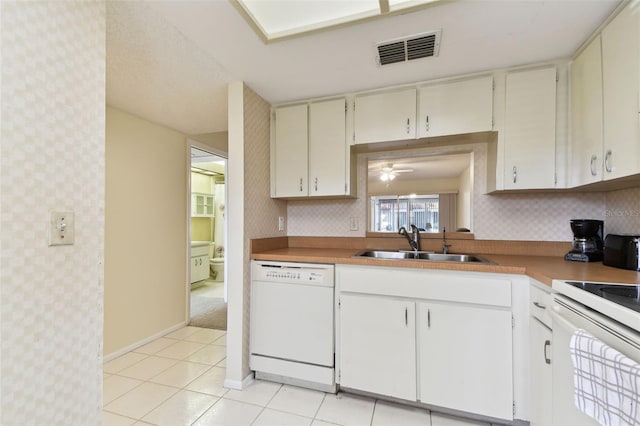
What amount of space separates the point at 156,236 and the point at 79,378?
1.99 meters

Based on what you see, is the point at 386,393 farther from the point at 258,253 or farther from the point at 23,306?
the point at 23,306

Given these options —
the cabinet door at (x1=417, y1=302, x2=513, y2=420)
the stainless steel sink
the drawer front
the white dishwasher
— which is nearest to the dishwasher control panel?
the white dishwasher

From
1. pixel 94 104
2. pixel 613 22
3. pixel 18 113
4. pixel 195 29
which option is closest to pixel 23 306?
pixel 18 113

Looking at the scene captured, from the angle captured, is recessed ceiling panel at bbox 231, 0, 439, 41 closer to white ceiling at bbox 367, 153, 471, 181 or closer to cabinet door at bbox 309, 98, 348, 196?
cabinet door at bbox 309, 98, 348, 196

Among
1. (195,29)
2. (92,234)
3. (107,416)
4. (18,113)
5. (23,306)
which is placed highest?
(195,29)

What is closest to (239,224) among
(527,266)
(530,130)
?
A: (527,266)

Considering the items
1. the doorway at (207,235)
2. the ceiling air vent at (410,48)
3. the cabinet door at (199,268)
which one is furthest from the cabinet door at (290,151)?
the cabinet door at (199,268)

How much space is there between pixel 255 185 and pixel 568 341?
2.00 m

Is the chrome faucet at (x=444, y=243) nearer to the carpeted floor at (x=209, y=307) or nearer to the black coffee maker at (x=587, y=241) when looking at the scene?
the black coffee maker at (x=587, y=241)

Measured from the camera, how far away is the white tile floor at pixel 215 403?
1672 millimetres

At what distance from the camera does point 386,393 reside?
1.76m

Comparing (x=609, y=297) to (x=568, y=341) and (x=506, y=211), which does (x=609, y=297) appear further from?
(x=506, y=211)

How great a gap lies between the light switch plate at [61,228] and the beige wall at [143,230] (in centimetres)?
159

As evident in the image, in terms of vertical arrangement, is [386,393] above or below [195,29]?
below
